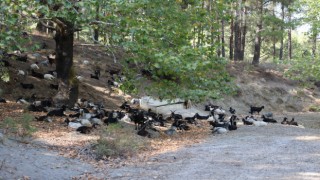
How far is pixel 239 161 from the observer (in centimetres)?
897

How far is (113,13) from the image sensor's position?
9.21 meters

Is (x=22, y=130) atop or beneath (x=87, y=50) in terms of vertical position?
beneath

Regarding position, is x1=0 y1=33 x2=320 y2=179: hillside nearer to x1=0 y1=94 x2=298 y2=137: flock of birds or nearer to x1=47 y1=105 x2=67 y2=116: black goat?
x1=0 y1=94 x2=298 y2=137: flock of birds

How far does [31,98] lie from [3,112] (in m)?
2.98

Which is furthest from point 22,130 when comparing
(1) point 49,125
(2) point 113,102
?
(2) point 113,102

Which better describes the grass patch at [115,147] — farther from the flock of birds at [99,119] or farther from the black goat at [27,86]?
the black goat at [27,86]

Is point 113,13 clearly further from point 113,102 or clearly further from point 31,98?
point 113,102

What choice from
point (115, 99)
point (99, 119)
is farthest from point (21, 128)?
point (115, 99)

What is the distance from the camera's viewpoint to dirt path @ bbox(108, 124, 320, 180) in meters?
7.73

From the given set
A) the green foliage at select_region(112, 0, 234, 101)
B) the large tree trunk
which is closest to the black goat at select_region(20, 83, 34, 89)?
the large tree trunk

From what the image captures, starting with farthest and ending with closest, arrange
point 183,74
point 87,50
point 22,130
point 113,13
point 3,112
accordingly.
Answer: point 87,50 < point 3,112 < point 183,74 < point 22,130 < point 113,13

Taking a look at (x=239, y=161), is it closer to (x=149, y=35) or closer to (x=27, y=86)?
(x=149, y=35)

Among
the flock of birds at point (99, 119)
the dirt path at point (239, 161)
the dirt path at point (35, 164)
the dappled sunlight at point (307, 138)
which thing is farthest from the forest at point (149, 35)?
the dappled sunlight at point (307, 138)

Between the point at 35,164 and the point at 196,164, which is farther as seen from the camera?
the point at 196,164
